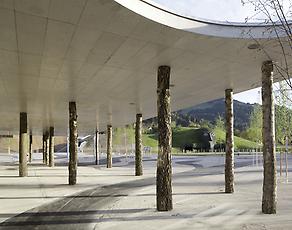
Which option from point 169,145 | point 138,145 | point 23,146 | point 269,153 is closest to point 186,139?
point 23,146

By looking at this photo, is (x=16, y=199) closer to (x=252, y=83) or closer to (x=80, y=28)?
(x=80, y=28)

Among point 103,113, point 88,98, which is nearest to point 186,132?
point 103,113

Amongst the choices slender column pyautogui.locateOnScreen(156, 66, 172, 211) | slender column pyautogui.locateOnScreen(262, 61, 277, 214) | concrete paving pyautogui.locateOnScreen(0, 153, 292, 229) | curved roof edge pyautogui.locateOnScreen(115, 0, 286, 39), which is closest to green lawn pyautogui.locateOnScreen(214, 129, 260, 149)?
concrete paving pyautogui.locateOnScreen(0, 153, 292, 229)

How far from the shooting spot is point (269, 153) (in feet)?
29.2

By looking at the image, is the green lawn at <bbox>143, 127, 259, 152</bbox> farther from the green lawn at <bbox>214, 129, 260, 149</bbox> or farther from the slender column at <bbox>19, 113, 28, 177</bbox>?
the slender column at <bbox>19, 113, 28, 177</bbox>

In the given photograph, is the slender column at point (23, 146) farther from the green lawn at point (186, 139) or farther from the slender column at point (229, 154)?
the green lawn at point (186, 139)

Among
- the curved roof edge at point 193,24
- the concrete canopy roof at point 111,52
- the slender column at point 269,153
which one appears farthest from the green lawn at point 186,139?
the curved roof edge at point 193,24

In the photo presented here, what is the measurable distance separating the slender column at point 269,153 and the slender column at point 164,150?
2684 millimetres

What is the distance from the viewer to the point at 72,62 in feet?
31.6

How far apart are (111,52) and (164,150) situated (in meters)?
3.25

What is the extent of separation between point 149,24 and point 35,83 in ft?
23.9

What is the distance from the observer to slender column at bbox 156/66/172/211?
940 cm

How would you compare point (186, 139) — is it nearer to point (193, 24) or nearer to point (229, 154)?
point (229, 154)

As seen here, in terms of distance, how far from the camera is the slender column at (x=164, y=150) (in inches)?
370
